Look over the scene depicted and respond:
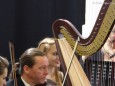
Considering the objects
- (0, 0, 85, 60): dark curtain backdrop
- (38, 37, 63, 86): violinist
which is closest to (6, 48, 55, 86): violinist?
Result: (38, 37, 63, 86): violinist

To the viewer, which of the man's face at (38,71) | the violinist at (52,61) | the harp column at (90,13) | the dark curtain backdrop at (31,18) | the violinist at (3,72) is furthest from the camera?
the dark curtain backdrop at (31,18)

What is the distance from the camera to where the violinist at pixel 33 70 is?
161cm

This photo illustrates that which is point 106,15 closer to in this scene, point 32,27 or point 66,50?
point 66,50

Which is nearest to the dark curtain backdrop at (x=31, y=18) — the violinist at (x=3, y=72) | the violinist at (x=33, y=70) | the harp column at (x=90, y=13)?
the harp column at (x=90, y=13)

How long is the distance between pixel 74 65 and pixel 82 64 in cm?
10

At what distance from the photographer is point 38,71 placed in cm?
165

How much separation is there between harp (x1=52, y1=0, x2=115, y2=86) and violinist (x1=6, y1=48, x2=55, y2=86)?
0.32ft

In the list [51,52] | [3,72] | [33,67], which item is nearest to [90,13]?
[51,52]

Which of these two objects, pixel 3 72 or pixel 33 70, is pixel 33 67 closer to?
pixel 33 70

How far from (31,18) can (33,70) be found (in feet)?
4.91

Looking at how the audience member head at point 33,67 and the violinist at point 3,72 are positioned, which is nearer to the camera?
the violinist at point 3,72

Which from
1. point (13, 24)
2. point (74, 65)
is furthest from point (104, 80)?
point (13, 24)

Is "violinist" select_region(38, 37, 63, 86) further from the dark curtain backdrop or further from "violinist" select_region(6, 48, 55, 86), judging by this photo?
the dark curtain backdrop

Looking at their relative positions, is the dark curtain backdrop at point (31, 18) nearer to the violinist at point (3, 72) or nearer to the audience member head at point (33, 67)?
the audience member head at point (33, 67)
